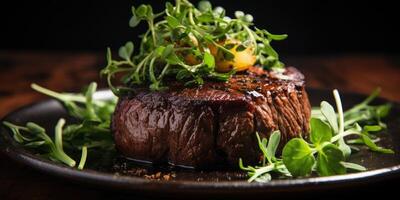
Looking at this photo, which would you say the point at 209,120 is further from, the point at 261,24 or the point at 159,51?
the point at 261,24

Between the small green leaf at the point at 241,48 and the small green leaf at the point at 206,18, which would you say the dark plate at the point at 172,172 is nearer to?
the small green leaf at the point at 241,48

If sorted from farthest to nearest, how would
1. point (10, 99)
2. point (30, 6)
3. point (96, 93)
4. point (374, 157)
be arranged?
1. point (30, 6)
2. point (10, 99)
3. point (96, 93)
4. point (374, 157)

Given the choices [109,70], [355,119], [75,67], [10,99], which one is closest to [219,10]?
[109,70]

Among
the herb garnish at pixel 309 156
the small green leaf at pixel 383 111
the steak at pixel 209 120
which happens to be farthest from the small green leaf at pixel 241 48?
the small green leaf at pixel 383 111

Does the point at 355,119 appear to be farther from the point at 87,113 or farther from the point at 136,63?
the point at 87,113

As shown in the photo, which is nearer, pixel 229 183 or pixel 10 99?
pixel 229 183
